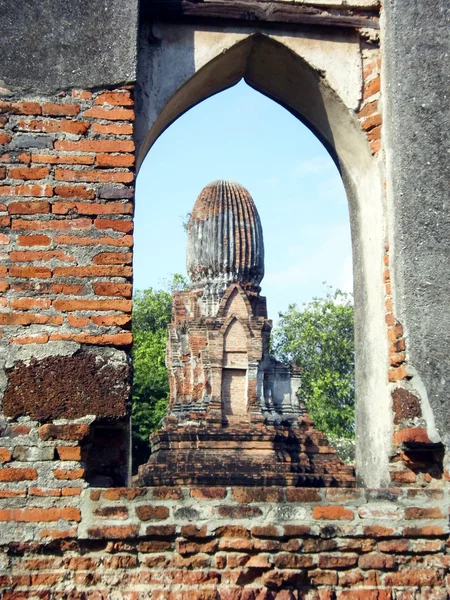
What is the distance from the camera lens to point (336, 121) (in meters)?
5.14

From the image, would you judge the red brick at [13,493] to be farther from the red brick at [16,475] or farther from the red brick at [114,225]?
the red brick at [114,225]

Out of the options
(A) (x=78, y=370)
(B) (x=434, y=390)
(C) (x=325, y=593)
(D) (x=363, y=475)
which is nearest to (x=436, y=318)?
(B) (x=434, y=390)

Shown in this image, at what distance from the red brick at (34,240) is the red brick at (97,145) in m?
0.44

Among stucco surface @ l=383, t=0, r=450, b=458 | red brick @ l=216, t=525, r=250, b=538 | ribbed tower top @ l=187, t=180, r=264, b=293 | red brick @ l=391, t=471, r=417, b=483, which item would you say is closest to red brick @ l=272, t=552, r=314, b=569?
red brick @ l=216, t=525, r=250, b=538

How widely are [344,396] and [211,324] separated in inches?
585

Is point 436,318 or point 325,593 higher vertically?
point 436,318

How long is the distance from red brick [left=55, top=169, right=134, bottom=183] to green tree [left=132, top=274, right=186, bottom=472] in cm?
1869

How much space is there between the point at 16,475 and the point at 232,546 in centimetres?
99

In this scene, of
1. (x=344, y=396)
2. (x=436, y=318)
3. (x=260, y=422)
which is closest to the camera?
(x=436, y=318)

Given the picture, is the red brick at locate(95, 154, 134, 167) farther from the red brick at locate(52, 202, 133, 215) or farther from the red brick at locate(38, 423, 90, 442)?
the red brick at locate(38, 423, 90, 442)

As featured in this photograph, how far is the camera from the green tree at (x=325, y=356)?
27.6 meters

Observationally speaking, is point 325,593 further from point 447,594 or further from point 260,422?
point 260,422

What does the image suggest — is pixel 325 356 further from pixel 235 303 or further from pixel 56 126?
pixel 56 126

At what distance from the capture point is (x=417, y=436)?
4.39 metres
